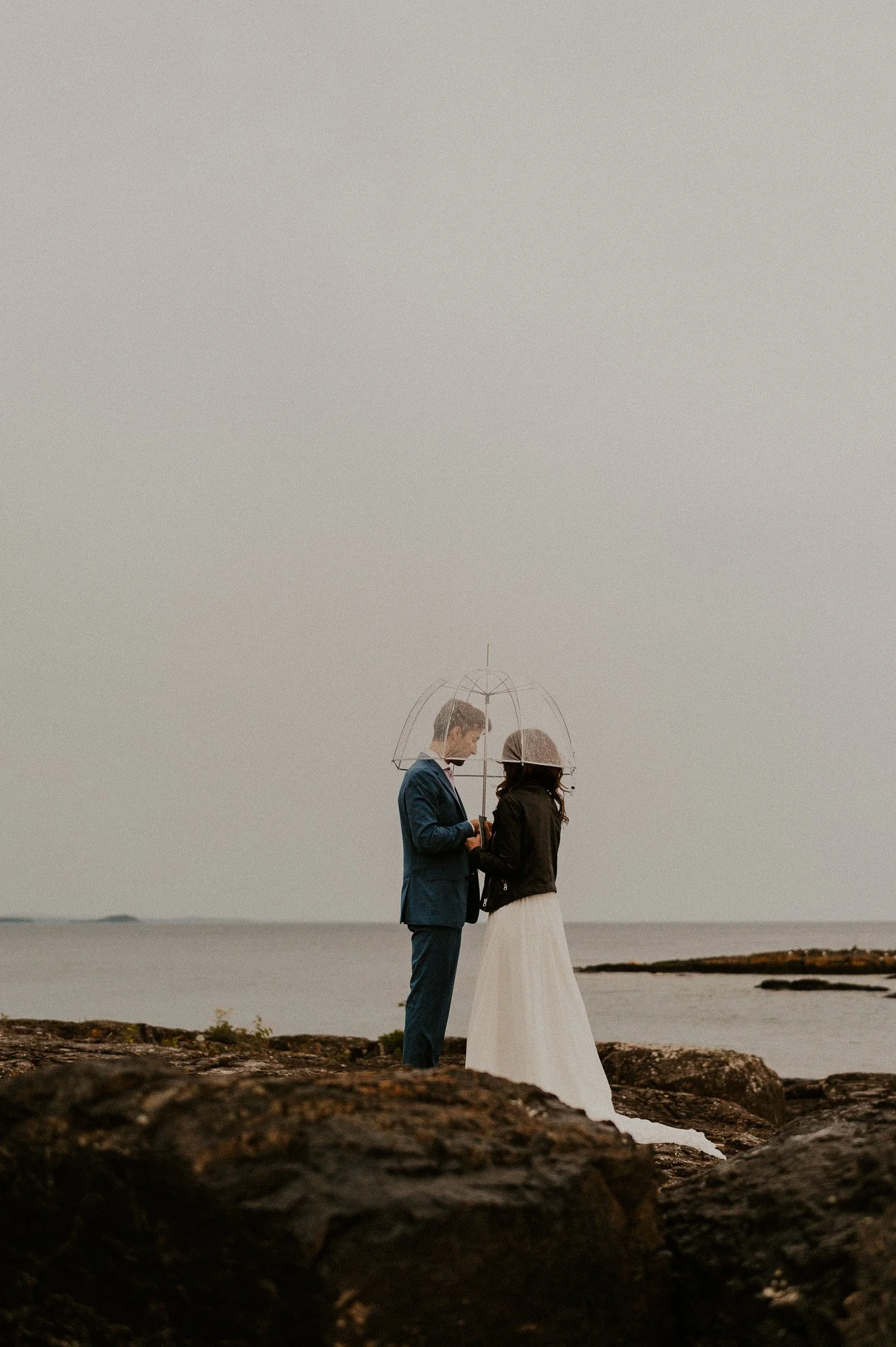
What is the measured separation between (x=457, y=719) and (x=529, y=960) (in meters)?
1.43

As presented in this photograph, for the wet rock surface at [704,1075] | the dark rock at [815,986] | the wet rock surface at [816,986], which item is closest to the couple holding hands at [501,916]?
the wet rock surface at [704,1075]

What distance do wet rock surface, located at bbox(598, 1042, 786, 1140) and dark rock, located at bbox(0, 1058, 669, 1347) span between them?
6.45 m

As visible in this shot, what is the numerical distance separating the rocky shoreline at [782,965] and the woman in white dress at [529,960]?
68354mm

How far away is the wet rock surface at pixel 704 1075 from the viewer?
893 cm

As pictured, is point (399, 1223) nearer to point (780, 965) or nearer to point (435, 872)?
point (435, 872)

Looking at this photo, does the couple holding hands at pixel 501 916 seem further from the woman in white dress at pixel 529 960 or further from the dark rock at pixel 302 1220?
the dark rock at pixel 302 1220

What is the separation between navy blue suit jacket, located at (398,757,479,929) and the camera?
6.52m

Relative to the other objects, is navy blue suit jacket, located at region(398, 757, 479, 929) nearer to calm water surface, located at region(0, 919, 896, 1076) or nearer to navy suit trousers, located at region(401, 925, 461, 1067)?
navy suit trousers, located at region(401, 925, 461, 1067)

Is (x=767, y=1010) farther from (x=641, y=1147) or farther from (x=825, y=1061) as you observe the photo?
(x=641, y=1147)

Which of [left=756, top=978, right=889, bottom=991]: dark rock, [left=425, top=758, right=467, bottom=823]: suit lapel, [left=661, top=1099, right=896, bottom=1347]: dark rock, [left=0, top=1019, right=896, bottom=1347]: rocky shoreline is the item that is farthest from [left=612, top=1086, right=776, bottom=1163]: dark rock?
[left=756, top=978, right=889, bottom=991]: dark rock

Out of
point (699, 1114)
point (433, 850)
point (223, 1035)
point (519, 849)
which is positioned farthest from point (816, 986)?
point (433, 850)

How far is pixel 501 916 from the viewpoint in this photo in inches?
263

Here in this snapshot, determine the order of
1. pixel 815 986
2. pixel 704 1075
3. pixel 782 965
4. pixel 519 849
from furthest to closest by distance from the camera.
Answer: pixel 782 965 → pixel 815 986 → pixel 704 1075 → pixel 519 849

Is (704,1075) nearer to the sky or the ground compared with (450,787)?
nearer to the ground
